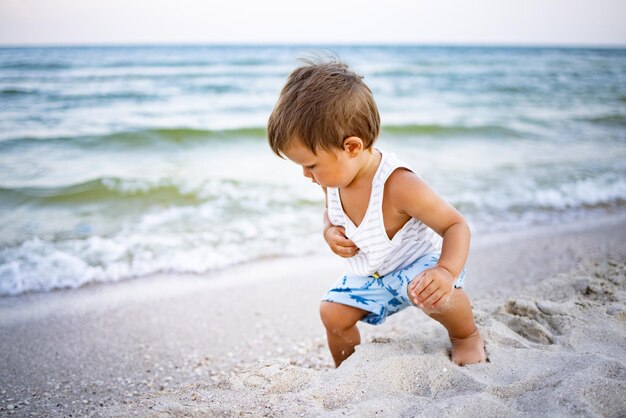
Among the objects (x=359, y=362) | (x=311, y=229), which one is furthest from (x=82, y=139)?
(x=359, y=362)

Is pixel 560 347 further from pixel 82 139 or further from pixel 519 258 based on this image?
pixel 82 139

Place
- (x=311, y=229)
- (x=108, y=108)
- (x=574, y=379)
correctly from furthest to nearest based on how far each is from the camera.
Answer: (x=108, y=108)
(x=311, y=229)
(x=574, y=379)

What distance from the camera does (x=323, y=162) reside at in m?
1.79

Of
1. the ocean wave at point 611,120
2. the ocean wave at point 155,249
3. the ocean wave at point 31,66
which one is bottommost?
the ocean wave at point 155,249

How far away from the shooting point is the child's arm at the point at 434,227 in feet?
5.51

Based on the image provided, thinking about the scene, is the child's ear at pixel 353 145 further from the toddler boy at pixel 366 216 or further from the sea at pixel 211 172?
the sea at pixel 211 172

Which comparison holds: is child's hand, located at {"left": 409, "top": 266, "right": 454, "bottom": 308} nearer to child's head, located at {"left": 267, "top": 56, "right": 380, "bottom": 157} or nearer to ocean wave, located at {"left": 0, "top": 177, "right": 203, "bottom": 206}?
child's head, located at {"left": 267, "top": 56, "right": 380, "bottom": 157}

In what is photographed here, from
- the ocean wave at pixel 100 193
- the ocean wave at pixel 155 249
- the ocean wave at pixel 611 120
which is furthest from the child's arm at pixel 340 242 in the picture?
the ocean wave at pixel 611 120

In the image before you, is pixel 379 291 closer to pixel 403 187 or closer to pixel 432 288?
pixel 432 288

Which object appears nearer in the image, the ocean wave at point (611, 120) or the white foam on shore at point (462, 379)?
the white foam on shore at point (462, 379)

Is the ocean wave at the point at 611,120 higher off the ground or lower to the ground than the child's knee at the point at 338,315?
higher

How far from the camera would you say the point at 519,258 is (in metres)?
3.60

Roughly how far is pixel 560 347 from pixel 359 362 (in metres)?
0.85

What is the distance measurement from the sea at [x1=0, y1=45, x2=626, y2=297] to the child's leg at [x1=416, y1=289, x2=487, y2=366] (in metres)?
1.21
